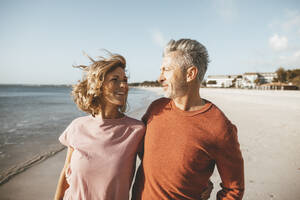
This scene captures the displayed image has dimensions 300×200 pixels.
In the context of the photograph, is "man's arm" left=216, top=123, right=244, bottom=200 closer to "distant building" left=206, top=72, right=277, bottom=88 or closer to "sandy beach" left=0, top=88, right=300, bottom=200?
"sandy beach" left=0, top=88, right=300, bottom=200

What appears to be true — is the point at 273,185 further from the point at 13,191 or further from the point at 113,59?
the point at 13,191

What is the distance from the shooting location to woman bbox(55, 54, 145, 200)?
149 cm

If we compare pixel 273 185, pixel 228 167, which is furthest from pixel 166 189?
pixel 273 185

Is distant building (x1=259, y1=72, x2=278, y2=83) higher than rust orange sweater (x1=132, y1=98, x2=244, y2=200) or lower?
higher

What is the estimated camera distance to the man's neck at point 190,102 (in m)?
1.51

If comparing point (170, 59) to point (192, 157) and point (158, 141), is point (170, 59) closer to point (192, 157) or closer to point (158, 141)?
point (158, 141)

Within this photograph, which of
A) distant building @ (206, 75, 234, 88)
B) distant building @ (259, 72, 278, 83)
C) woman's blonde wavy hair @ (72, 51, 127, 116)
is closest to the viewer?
woman's blonde wavy hair @ (72, 51, 127, 116)

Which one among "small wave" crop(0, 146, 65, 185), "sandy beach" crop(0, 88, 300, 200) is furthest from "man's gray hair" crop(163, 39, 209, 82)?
"small wave" crop(0, 146, 65, 185)

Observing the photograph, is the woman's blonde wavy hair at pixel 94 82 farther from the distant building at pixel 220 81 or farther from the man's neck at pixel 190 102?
the distant building at pixel 220 81

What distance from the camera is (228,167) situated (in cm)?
130

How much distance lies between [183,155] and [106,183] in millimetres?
712

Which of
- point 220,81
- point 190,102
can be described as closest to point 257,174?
point 190,102

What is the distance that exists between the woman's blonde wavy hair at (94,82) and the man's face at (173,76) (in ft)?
1.54

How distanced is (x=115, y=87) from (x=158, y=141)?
68cm
